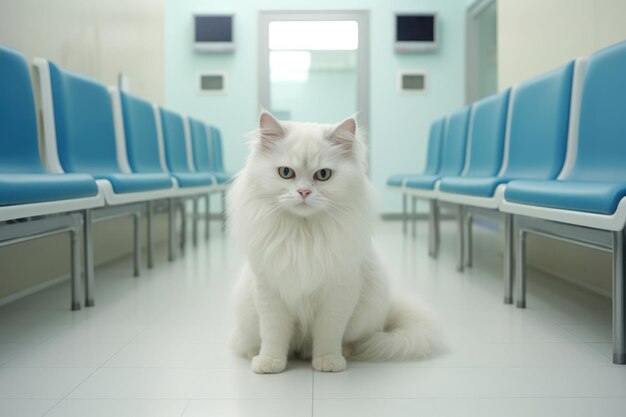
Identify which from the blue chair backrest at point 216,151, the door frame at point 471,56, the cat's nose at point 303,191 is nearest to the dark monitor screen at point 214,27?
the blue chair backrest at point 216,151

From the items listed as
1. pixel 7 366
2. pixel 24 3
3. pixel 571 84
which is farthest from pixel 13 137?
pixel 571 84

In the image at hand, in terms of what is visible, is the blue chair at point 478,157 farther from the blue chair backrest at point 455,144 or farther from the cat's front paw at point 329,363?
the cat's front paw at point 329,363

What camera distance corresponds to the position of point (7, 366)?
5.90 ft

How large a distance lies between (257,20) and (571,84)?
604 cm

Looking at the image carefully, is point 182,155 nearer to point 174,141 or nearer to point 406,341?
point 174,141

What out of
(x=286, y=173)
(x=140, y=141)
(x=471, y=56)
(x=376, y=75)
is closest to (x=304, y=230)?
(x=286, y=173)

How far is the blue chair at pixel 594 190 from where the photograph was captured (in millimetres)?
1771

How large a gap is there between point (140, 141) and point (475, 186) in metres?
2.44

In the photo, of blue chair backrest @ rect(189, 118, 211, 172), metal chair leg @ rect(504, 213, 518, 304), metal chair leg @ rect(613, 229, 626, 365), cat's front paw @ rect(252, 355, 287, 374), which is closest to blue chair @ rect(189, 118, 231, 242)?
blue chair backrest @ rect(189, 118, 211, 172)

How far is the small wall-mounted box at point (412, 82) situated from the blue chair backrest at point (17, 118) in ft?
19.9

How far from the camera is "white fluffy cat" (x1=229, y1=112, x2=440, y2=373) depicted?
1617 millimetres

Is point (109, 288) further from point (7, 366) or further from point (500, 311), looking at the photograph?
point (500, 311)

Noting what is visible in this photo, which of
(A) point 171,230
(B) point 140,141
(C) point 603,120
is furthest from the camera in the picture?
(A) point 171,230

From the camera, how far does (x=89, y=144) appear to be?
10.8ft
